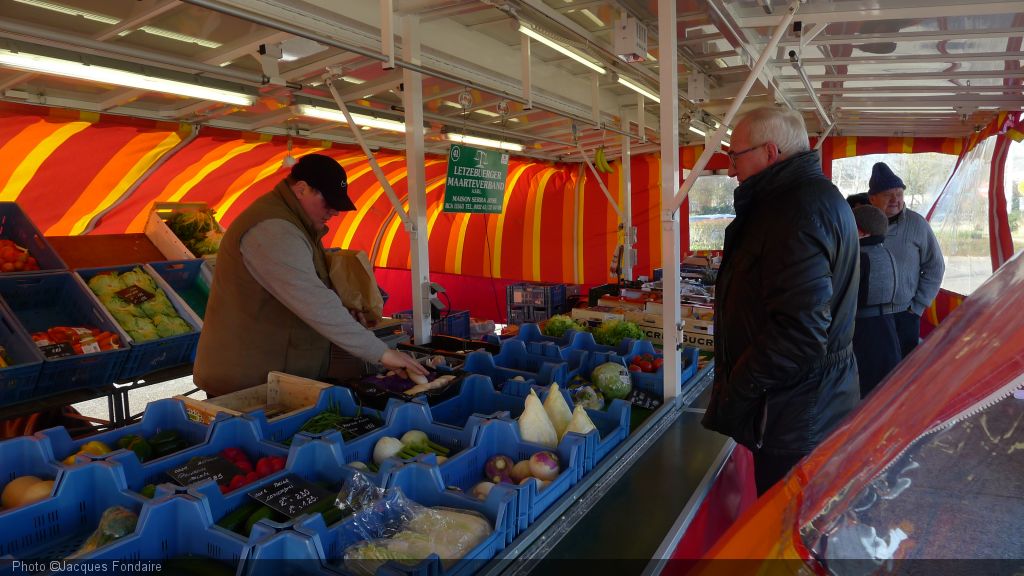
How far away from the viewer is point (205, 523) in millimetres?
1533

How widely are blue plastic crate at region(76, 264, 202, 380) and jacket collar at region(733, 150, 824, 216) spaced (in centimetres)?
380

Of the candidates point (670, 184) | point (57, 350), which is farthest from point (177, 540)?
point (57, 350)

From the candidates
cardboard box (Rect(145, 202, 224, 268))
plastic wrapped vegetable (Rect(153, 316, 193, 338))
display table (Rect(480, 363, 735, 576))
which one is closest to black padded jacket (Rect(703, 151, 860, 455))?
display table (Rect(480, 363, 735, 576))

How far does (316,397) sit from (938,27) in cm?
459

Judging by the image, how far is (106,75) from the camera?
3.75 m

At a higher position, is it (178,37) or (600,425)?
(178,37)

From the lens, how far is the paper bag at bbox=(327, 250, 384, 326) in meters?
3.20

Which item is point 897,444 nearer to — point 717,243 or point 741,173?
point 741,173

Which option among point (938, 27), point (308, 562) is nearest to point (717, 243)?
point (938, 27)

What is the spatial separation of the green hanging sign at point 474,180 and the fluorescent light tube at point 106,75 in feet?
5.22

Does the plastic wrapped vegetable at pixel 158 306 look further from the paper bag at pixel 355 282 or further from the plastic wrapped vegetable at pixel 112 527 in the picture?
the plastic wrapped vegetable at pixel 112 527

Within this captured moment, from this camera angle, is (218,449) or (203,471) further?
(218,449)

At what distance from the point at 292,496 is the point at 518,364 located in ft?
6.31

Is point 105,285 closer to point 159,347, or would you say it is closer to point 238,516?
point 159,347
